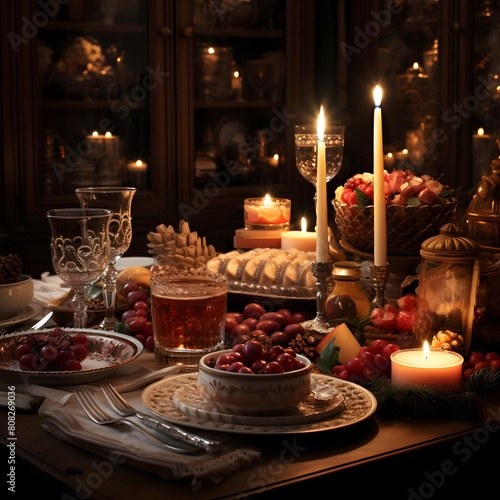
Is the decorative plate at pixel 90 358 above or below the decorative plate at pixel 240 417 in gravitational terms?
above

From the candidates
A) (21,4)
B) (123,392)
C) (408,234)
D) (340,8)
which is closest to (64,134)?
(21,4)

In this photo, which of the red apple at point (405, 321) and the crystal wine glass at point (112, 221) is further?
the crystal wine glass at point (112, 221)

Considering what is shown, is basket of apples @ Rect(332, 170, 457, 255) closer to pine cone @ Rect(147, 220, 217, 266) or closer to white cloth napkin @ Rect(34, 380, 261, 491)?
pine cone @ Rect(147, 220, 217, 266)

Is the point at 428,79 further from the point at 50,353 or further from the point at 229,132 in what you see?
the point at 50,353

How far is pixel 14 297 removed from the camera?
1692 mm

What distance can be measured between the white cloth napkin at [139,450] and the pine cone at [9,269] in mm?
543

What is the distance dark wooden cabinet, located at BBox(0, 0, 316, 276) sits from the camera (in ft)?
10.8

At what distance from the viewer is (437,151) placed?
3701 millimetres

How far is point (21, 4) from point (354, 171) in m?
1.64

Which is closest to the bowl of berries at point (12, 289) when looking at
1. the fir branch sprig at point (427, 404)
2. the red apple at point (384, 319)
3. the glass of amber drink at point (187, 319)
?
the glass of amber drink at point (187, 319)

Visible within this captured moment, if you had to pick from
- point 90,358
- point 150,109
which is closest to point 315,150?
point 90,358

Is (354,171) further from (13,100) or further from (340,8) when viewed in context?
(13,100)

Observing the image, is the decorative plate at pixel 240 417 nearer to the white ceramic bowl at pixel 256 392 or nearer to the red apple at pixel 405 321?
the white ceramic bowl at pixel 256 392

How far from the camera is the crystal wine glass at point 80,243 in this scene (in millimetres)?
1483
